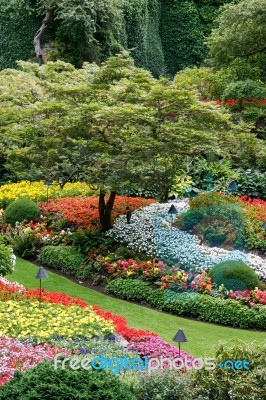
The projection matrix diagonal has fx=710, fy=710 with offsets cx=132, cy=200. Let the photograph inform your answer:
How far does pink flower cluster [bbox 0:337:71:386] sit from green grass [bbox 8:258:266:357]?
256 centimetres

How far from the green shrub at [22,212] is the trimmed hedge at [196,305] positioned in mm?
4606

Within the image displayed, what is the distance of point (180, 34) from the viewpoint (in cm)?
3525

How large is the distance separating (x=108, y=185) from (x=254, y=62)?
10.3 metres

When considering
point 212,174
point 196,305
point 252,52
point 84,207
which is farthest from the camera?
point 252,52

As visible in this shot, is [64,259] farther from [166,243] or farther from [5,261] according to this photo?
[5,261]

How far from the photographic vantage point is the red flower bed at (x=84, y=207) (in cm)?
1764

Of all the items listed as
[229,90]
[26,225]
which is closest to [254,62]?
[229,90]

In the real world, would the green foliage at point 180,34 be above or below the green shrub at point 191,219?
above

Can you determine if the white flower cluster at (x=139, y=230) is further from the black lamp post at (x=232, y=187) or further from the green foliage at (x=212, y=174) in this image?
the green foliage at (x=212, y=174)

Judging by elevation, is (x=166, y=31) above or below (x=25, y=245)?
above

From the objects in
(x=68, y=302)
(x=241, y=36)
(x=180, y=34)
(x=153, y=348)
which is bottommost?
(x=68, y=302)

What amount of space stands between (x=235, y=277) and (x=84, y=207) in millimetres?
6299

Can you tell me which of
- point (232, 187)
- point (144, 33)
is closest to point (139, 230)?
point (232, 187)

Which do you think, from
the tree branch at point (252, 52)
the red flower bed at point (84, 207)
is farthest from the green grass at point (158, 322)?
the tree branch at point (252, 52)
